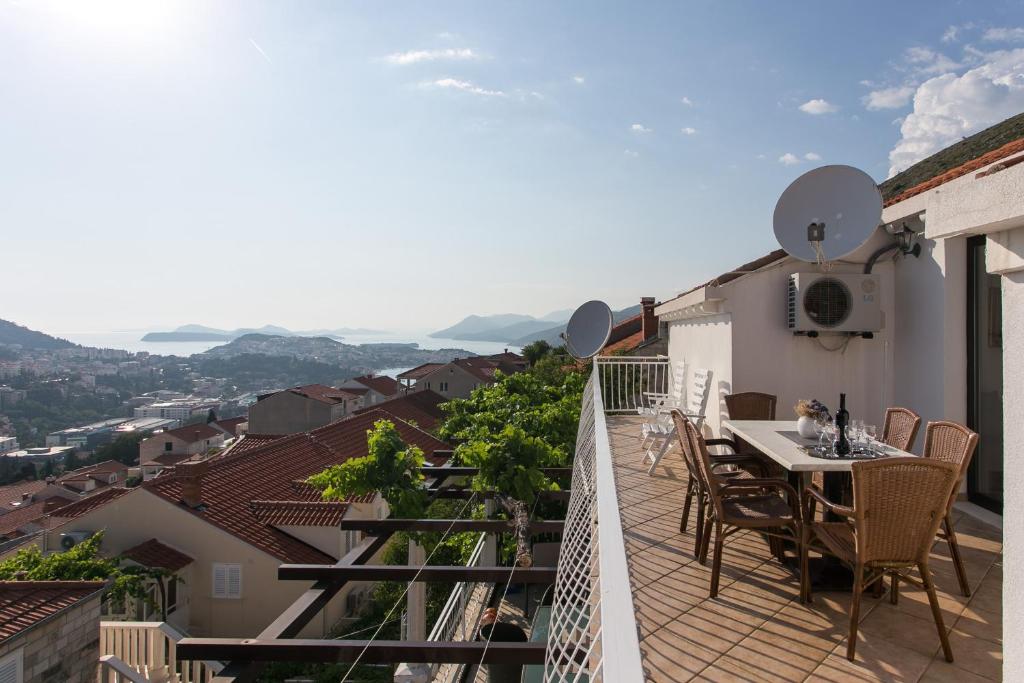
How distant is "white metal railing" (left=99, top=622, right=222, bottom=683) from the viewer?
7613 mm

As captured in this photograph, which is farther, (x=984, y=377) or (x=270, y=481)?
(x=270, y=481)

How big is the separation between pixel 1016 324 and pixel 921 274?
5.11 meters

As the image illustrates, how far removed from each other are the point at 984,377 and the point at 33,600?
12691 mm

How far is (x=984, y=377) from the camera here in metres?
5.04

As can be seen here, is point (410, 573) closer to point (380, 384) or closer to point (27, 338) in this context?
point (380, 384)

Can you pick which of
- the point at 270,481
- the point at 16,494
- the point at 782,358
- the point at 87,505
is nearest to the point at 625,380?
the point at 782,358

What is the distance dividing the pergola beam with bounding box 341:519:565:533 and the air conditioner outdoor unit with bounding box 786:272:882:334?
11.4ft

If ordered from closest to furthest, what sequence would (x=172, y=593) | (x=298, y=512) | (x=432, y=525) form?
1. (x=432, y=525)
2. (x=172, y=593)
3. (x=298, y=512)

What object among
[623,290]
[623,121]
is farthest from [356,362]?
[623,121]

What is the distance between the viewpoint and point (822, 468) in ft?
10.8

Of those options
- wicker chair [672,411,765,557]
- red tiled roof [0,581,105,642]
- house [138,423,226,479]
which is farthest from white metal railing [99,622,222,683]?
house [138,423,226,479]

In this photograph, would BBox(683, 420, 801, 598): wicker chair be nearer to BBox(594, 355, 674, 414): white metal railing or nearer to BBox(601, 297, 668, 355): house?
BBox(594, 355, 674, 414): white metal railing

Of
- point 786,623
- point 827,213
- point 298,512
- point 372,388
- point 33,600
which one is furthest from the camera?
point 372,388

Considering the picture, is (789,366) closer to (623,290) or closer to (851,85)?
(851,85)
